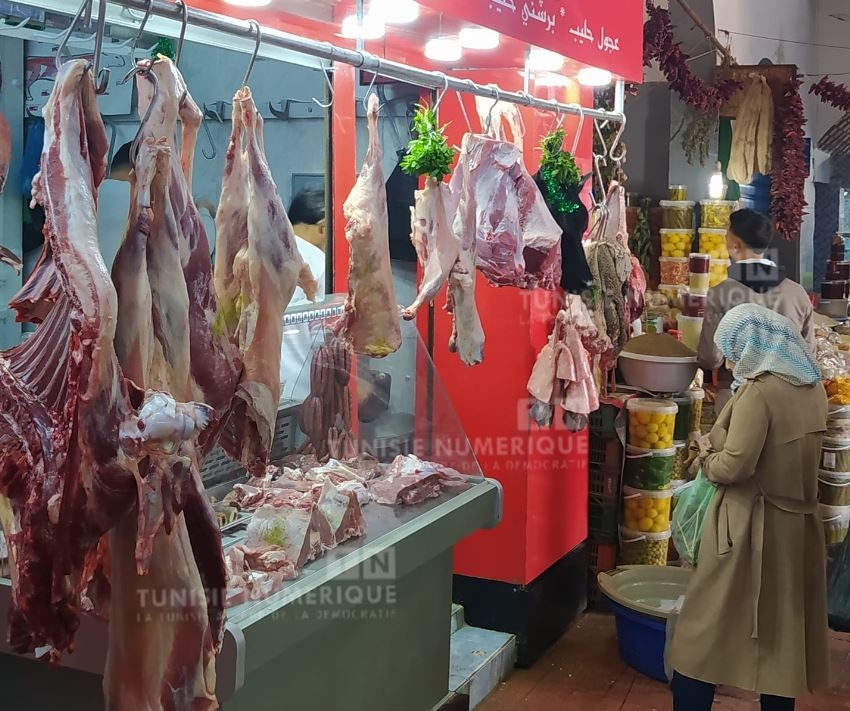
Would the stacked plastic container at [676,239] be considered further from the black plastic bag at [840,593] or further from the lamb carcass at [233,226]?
the lamb carcass at [233,226]

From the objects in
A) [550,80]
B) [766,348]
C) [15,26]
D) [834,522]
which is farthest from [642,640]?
[15,26]

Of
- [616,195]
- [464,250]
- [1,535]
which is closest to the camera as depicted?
[1,535]

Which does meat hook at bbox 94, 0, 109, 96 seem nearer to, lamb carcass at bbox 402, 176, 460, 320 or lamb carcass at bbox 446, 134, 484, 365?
lamb carcass at bbox 402, 176, 460, 320

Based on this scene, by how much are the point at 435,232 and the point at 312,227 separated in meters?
0.82

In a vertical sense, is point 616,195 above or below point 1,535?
above

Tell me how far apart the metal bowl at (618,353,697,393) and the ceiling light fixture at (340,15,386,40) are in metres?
2.65

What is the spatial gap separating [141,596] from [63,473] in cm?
25

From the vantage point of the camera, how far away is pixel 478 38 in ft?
12.7

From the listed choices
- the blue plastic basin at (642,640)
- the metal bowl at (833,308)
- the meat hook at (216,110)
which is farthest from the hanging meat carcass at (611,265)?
the metal bowl at (833,308)

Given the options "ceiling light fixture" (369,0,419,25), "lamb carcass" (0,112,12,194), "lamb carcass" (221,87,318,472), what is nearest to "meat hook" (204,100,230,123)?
"ceiling light fixture" (369,0,419,25)

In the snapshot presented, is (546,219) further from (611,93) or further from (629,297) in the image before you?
(611,93)

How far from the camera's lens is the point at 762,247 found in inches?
219

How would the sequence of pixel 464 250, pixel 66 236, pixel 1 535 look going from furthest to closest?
pixel 464 250
pixel 1 535
pixel 66 236

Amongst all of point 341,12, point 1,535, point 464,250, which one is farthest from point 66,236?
point 341,12
